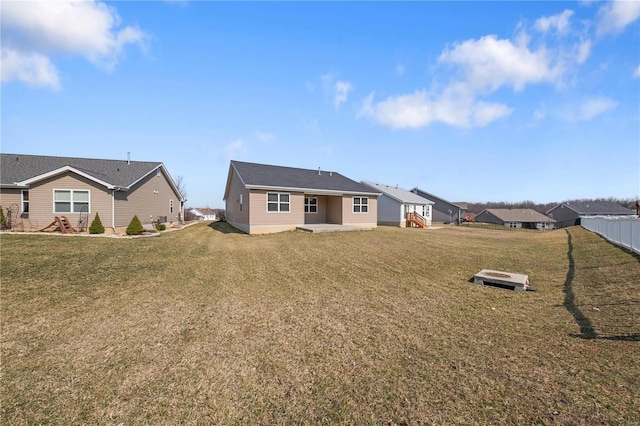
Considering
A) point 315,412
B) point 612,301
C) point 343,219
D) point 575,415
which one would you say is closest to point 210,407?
point 315,412

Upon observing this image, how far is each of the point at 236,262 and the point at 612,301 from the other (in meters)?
9.74

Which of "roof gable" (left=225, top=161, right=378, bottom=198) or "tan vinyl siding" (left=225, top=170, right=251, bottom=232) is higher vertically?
"roof gable" (left=225, top=161, right=378, bottom=198)

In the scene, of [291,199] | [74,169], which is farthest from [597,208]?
[74,169]

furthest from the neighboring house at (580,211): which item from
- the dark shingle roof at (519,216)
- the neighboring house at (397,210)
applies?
the neighboring house at (397,210)

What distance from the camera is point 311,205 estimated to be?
77.0 ft

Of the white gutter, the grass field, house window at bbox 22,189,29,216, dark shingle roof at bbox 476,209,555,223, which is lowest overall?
the grass field

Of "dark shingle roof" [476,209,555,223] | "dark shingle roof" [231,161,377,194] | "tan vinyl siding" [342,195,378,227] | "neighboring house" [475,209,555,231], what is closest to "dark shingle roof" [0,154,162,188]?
"dark shingle roof" [231,161,377,194]

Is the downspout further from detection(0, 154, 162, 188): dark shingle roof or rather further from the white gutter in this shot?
the white gutter

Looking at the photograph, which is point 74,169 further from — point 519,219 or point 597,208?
point 597,208

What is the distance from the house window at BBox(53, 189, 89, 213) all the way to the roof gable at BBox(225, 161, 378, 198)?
879 centimetres

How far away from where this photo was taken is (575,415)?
284 centimetres

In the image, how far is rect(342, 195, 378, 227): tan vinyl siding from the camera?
22.3 metres

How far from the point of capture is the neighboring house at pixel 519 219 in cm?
6219

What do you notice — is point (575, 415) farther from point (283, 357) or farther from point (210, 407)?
point (210, 407)
